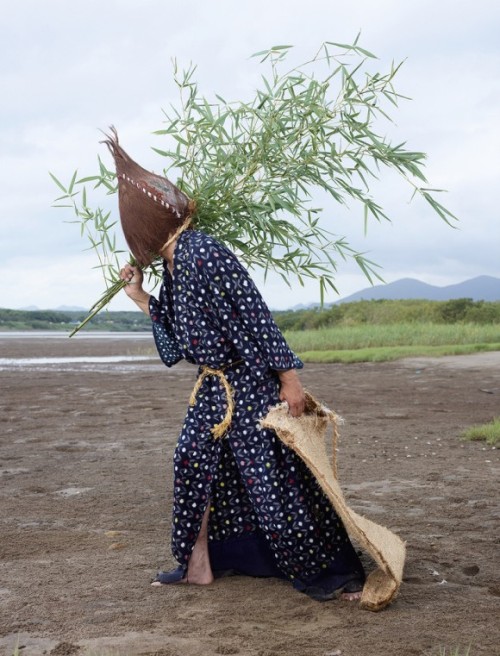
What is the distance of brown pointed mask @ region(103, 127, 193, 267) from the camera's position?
155 inches

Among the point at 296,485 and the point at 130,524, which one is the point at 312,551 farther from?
the point at 130,524

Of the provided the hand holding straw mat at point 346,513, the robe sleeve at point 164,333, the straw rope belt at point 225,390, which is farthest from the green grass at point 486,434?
the straw rope belt at point 225,390

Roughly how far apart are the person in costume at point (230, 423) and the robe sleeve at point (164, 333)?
0.23 m

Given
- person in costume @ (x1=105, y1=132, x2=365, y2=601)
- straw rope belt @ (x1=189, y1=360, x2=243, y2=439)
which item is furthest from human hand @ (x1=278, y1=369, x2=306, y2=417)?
straw rope belt @ (x1=189, y1=360, x2=243, y2=439)

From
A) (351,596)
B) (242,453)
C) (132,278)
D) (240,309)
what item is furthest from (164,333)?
(351,596)

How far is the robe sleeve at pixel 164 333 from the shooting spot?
4355 mm

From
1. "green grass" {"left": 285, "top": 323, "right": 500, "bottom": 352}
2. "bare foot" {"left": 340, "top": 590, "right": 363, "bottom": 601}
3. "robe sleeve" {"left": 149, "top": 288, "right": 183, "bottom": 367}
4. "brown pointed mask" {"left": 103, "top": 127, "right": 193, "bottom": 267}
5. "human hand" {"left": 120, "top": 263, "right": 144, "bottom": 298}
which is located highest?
"brown pointed mask" {"left": 103, "top": 127, "right": 193, "bottom": 267}

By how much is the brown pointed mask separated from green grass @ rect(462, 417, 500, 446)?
507 centimetres

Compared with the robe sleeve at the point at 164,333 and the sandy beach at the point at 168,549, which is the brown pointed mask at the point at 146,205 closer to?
the robe sleeve at the point at 164,333

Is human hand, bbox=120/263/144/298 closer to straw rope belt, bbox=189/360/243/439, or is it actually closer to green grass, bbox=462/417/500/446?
straw rope belt, bbox=189/360/243/439

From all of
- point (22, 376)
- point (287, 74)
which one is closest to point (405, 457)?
point (287, 74)

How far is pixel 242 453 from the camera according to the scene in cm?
396

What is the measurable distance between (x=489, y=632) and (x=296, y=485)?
1.01m

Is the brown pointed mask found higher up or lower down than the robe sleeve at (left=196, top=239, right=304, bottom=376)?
higher up
